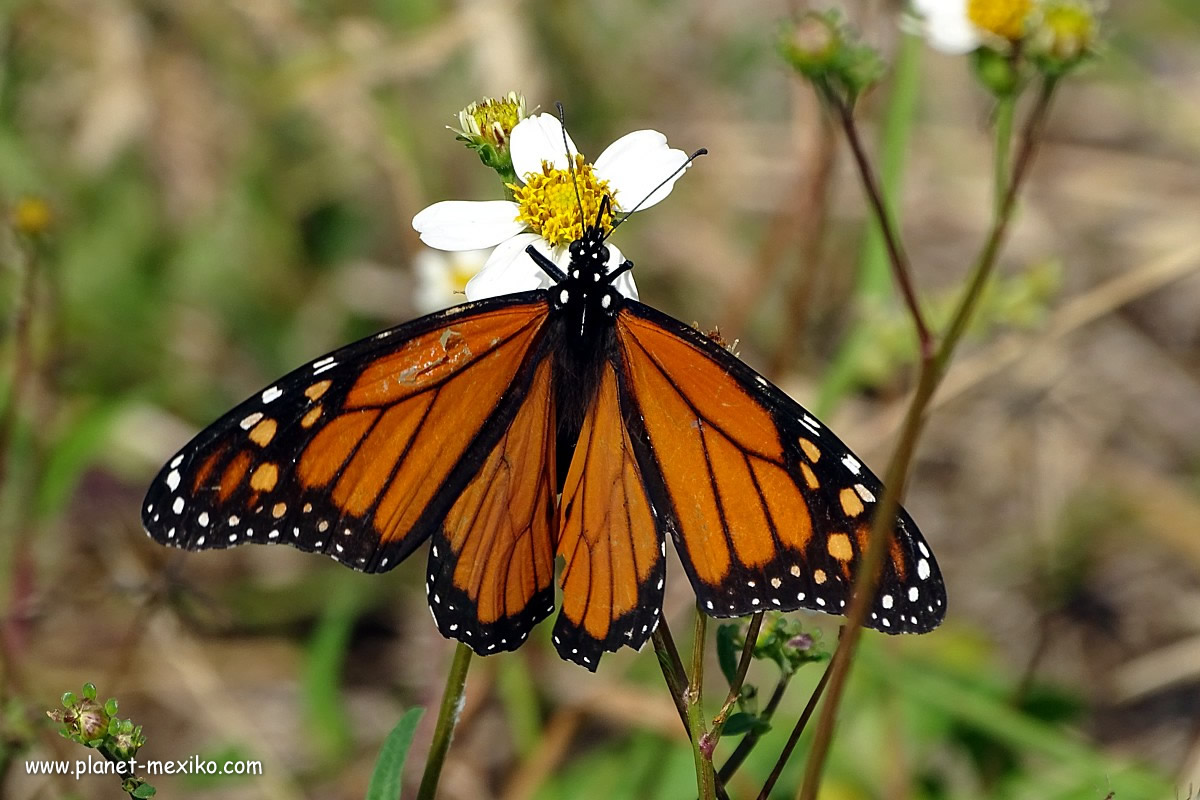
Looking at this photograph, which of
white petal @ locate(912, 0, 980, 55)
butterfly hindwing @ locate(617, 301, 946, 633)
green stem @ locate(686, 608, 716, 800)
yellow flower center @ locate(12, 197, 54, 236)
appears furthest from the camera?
yellow flower center @ locate(12, 197, 54, 236)

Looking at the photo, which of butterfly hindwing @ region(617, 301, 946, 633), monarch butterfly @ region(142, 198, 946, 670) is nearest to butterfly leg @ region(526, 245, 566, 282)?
monarch butterfly @ region(142, 198, 946, 670)

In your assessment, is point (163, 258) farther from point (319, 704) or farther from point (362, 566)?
point (362, 566)

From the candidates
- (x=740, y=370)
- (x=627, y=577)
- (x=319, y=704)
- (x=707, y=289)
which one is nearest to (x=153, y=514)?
(x=627, y=577)

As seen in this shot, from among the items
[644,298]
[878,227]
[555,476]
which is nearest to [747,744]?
[555,476]

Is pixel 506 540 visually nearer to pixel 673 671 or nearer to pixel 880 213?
pixel 673 671

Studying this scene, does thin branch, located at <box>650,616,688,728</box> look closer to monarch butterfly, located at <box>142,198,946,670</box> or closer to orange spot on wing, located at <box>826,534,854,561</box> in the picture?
monarch butterfly, located at <box>142,198,946,670</box>

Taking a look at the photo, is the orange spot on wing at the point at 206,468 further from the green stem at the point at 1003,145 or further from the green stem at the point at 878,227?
the green stem at the point at 878,227
